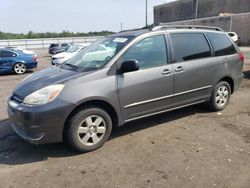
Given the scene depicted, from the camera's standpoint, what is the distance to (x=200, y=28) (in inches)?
238

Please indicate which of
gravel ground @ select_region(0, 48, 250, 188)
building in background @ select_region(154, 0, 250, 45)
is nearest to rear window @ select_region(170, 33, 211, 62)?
gravel ground @ select_region(0, 48, 250, 188)

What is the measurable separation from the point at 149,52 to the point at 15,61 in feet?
39.9

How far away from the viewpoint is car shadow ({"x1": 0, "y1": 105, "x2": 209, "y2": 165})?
445cm

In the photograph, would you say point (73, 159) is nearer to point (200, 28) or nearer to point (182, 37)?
point (182, 37)

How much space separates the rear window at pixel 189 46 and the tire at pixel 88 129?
5.81 ft

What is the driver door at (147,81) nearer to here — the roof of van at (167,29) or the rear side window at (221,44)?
the roof of van at (167,29)

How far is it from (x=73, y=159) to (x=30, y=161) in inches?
24.1

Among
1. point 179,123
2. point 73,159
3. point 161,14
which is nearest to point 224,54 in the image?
point 179,123

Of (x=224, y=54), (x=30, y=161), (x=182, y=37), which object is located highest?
(x=182, y=37)

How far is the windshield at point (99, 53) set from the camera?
15.8ft

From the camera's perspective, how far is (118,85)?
183 inches

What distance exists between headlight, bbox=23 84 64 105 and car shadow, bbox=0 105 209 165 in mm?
833

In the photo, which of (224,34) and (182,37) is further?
(224,34)

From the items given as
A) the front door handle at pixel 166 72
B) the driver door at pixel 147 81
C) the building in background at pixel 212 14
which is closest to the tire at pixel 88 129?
the driver door at pixel 147 81
